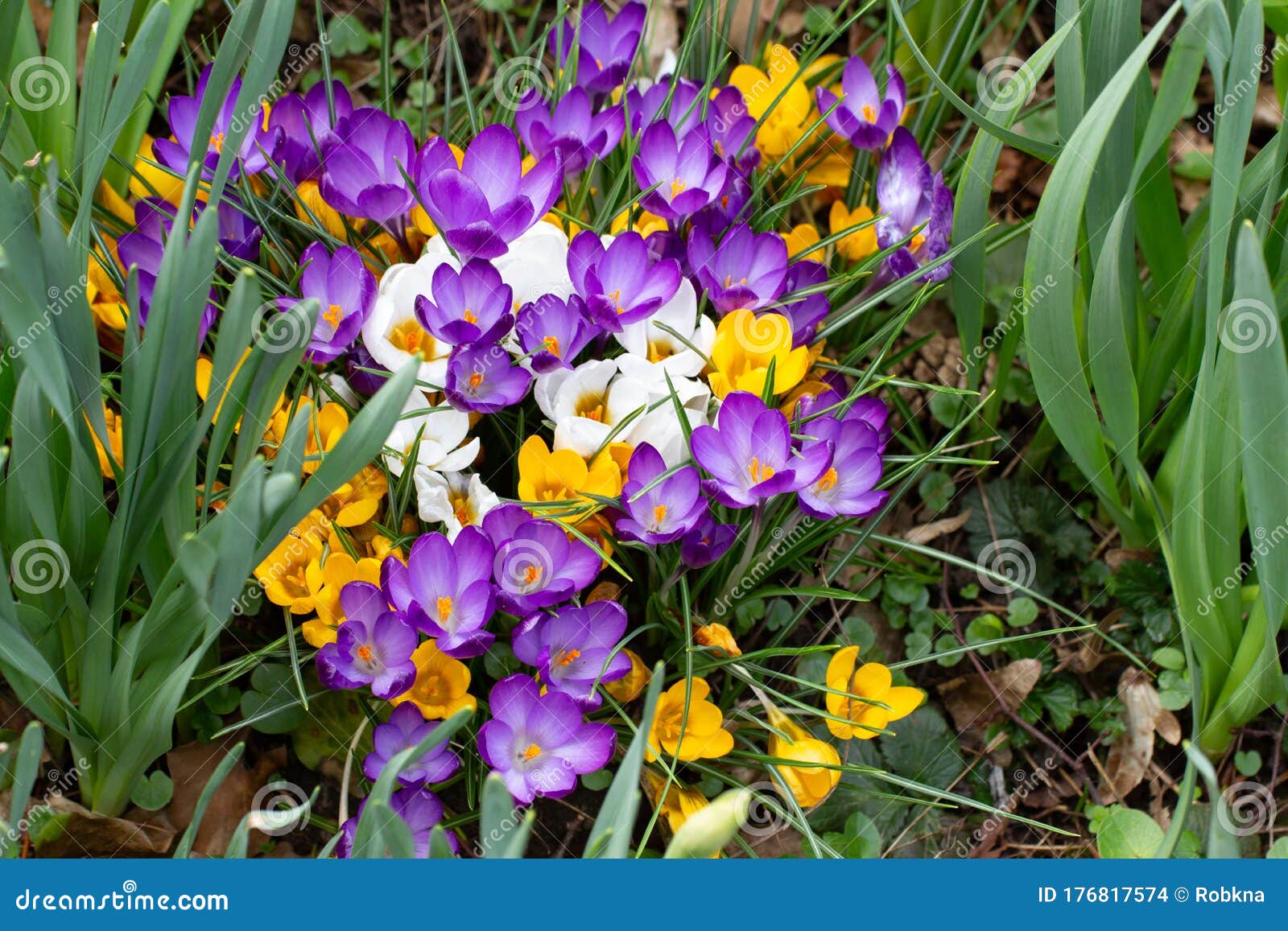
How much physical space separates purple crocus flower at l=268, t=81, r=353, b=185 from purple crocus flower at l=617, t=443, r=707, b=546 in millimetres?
609

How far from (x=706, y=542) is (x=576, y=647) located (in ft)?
0.65

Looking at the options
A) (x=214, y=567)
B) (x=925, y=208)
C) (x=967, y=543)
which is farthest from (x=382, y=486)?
(x=967, y=543)

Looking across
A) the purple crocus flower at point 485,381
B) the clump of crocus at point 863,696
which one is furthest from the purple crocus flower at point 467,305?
the clump of crocus at point 863,696

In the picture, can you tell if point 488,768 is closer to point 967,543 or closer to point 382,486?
point 382,486

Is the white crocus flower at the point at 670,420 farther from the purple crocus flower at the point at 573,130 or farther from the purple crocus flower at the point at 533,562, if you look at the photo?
the purple crocus flower at the point at 573,130

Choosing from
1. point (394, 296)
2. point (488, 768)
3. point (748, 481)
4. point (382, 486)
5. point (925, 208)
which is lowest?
point (488, 768)

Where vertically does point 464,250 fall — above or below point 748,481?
above

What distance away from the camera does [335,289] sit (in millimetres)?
1329

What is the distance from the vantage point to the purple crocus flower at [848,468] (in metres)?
1.25

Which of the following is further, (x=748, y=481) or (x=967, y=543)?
(x=967, y=543)

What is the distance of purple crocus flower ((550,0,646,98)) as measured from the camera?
153cm

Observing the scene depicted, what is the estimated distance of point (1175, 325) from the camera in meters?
1.44

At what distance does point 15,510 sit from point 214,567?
35 centimetres

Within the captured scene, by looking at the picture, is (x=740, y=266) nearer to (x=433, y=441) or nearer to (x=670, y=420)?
(x=670, y=420)
